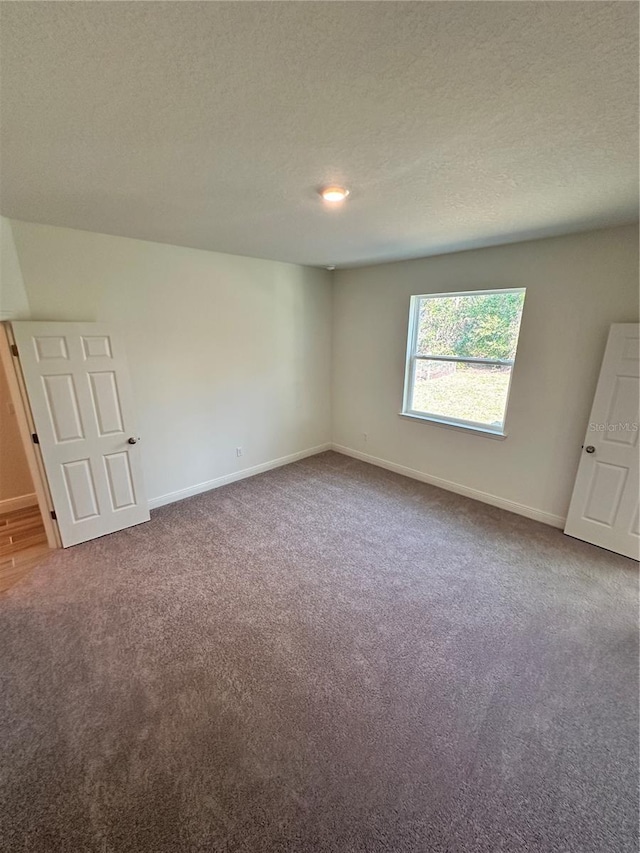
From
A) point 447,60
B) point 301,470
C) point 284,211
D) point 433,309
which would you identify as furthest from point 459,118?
point 301,470

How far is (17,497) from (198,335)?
261 centimetres

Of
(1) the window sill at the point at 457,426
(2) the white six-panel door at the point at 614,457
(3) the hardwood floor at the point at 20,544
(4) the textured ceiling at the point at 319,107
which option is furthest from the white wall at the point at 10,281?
(2) the white six-panel door at the point at 614,457

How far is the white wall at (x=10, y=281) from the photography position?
2.46 metres

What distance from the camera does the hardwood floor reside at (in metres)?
2.67

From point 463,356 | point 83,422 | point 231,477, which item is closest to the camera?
point 83,422

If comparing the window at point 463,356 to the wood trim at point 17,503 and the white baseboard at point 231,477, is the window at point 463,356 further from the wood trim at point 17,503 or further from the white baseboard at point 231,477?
the wood trim at point 17,503

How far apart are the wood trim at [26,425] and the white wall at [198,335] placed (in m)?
0.33

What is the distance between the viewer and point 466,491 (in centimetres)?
387

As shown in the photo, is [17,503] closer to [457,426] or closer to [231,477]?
[231,477]

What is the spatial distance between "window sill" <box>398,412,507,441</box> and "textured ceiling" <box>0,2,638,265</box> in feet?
6.42

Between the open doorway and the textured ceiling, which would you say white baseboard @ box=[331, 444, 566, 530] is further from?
the open doorway

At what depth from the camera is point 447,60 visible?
994 mm

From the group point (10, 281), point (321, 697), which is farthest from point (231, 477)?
point (321, 697)

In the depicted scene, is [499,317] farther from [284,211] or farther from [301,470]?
[301,470]
